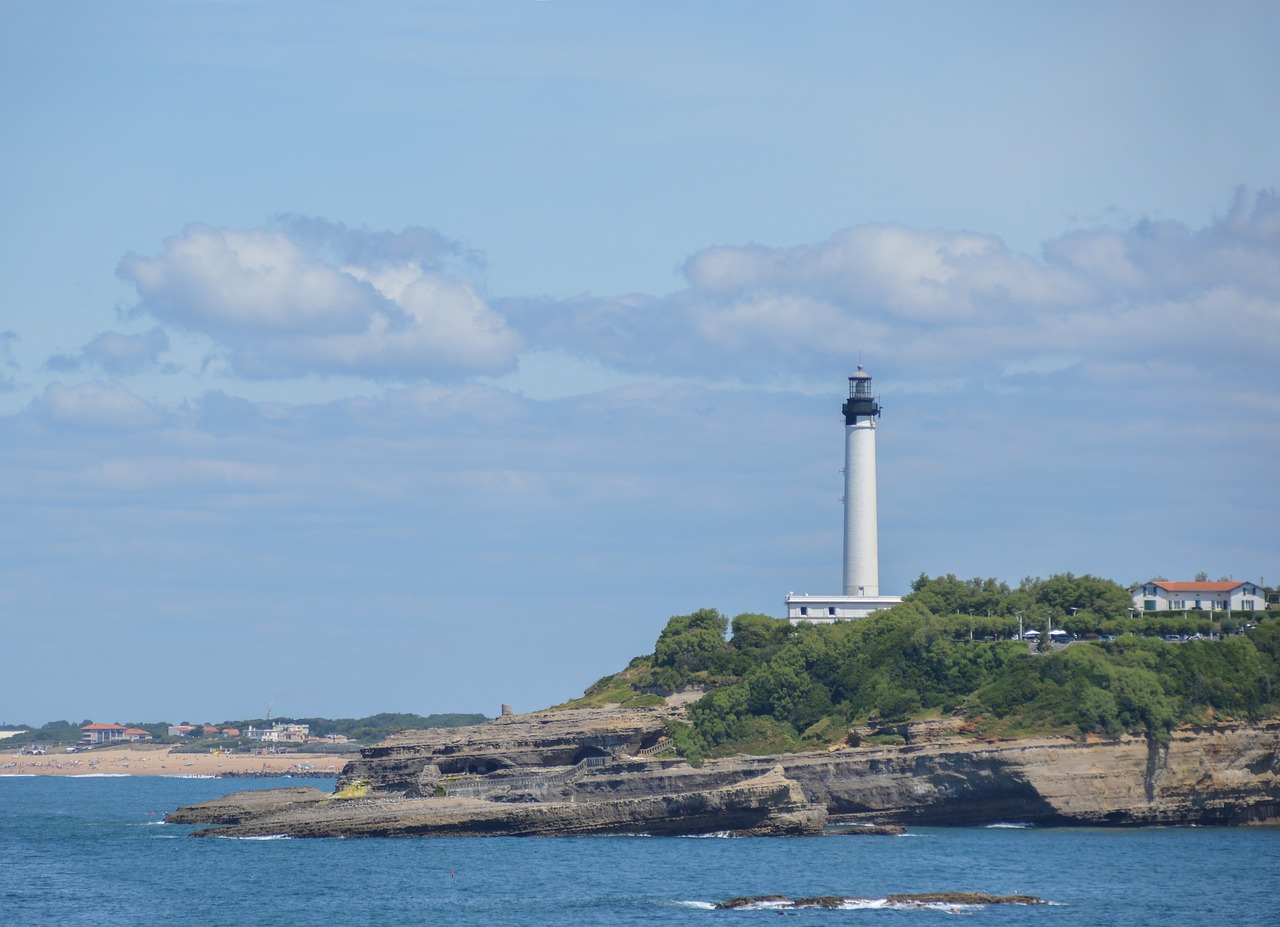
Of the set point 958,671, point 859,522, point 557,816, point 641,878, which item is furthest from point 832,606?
point 641,878

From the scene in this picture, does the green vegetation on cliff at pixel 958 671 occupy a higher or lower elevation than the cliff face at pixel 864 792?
higher

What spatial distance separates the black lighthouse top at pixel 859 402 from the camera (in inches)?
4407

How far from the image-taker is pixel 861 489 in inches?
4350

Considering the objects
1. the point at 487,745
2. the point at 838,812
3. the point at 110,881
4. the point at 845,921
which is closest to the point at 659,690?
the point at 487,745

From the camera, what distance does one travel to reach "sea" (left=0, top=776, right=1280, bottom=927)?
2178 inches

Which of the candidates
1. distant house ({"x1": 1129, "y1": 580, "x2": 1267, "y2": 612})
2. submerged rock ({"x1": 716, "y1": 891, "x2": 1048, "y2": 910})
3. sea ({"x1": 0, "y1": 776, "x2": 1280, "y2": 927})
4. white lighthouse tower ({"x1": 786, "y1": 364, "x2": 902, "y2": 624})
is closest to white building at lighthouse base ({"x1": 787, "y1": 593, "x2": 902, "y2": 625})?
white lighthouse tower ({"x1": 786, "y1": 364, "x2": 902, "y2": 624})

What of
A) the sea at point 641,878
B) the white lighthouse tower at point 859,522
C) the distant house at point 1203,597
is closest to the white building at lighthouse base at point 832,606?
the white lighthouse tower at point 859,522

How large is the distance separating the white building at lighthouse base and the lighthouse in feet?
2.39

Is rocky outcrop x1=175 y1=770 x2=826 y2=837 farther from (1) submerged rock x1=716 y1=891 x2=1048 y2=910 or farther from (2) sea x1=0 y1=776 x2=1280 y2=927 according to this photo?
(1) submerged rock x1=716 y1=891 x2=1048 y2=910

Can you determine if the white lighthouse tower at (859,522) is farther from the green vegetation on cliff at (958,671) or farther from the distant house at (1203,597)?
the distant house at (1203,597)

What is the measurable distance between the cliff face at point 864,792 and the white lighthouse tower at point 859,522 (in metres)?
26.7

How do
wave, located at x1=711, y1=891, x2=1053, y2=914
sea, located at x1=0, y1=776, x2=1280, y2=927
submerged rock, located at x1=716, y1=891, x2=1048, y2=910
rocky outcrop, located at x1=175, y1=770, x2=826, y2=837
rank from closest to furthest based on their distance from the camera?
1. wave, located at x1=711, y1=891, x2=1053, y2=914
2. sea, located at x1=0, y1=776, x2=1280, y2=927
3. submerged rock, located at x1=716, y1=891, x2=1048, y2=910
4. rocky outcrop, located at x1=175, y1=770, x2=826, y2=837

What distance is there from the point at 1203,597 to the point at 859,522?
22.2 meters

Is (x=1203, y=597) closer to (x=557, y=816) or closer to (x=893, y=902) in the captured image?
(x=557, y=816)
